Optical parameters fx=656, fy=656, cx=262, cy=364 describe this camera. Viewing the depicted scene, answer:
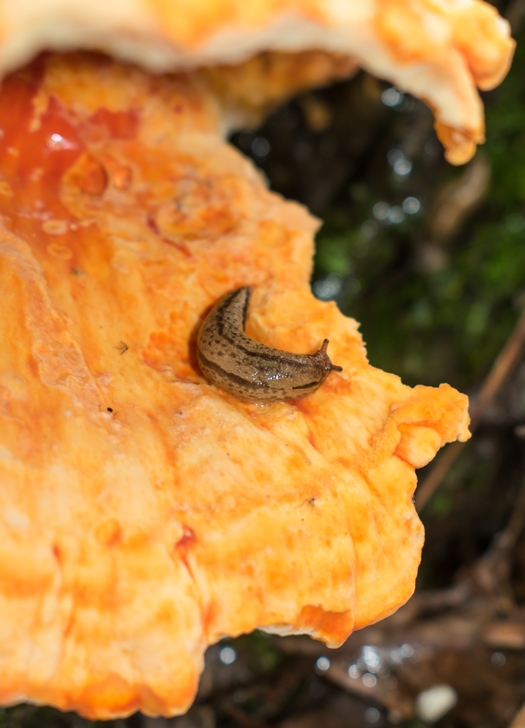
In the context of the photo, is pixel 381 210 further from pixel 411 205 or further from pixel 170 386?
pixel 170 386

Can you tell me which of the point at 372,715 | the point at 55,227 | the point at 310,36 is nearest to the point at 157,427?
the point at 55,227

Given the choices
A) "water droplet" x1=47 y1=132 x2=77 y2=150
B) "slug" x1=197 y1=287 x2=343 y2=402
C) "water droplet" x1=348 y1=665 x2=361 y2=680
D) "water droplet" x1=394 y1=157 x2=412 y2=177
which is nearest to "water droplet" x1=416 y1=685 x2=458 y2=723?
"water droplet" x1=348 y1=665 x2=361 y2=680

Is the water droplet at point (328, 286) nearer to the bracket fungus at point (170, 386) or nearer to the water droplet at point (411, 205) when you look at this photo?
the water droplet at point (411, 205)

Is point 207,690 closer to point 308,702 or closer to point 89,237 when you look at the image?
point 308,702

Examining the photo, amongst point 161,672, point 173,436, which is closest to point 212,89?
point 173,436

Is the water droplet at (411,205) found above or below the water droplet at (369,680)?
above

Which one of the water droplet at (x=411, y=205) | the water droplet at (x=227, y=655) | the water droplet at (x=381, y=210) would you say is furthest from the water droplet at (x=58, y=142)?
the water droplet at (x=227, y=655)

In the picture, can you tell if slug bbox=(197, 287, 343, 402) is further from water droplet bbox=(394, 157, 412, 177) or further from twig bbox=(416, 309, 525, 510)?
twig bbox=(416, 309, 525, 510)
